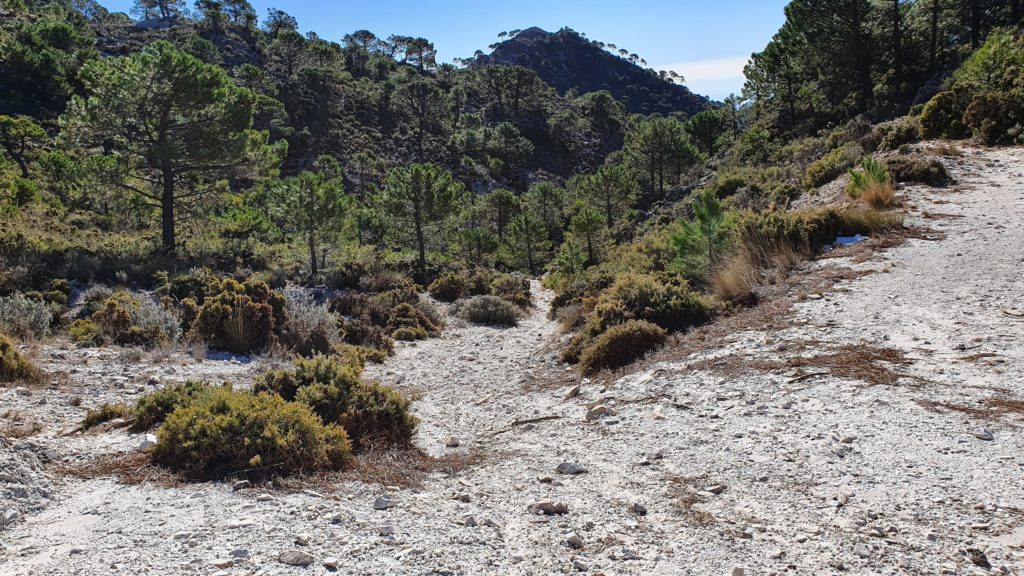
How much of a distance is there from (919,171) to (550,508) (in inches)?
555

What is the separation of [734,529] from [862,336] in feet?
12.8

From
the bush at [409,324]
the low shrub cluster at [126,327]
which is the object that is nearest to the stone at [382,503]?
the low shrub cluster at [126,327]

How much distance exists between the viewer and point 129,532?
9.98 feet

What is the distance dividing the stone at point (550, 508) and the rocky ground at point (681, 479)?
0.07ft

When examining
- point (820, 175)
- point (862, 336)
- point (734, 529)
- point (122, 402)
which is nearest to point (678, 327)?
point (862, 336)

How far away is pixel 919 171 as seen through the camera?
13.1 meters

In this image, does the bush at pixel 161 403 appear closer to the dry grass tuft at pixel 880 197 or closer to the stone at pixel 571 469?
the stone at pixel 571 469

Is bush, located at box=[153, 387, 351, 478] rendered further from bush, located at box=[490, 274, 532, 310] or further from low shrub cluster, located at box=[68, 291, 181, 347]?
bush, located at box=[490, 274, 532, 310]

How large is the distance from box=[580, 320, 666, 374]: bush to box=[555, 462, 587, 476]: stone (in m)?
3.18

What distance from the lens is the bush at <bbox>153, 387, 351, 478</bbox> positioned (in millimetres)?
4008

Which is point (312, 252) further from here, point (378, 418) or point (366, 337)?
point (378, 418)

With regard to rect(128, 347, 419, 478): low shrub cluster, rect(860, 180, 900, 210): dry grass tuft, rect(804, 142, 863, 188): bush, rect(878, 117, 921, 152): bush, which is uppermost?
rect(878, 117, 921, 152): bush

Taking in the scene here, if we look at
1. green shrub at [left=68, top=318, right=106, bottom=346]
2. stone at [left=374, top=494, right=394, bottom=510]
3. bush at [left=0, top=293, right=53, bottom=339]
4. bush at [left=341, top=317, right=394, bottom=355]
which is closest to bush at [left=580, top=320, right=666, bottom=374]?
stone at [left=374, top=494, right=394, bottom=510]

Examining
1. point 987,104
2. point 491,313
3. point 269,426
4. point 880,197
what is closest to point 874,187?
point 880,197
